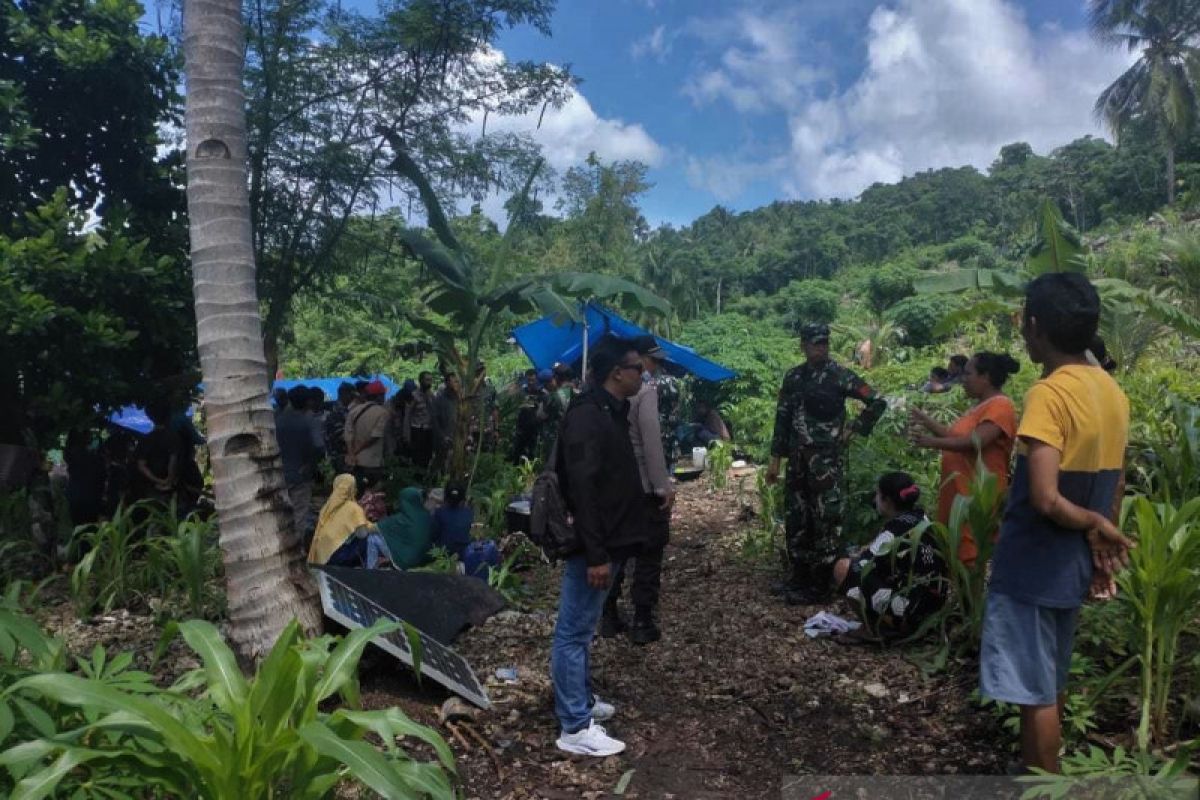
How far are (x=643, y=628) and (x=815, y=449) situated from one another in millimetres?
1626

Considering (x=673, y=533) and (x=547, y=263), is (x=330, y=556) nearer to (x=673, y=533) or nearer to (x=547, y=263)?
(x=673, y=533)

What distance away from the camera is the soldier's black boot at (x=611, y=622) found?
16.7 feet

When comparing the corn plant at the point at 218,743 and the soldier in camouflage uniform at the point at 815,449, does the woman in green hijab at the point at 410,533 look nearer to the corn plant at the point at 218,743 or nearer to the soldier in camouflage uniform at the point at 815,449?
the soldier in camouflage uniform at the point at 815,449

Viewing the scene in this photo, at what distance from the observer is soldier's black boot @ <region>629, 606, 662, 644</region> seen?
195 inches

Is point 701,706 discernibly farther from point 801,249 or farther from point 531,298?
point 801,249

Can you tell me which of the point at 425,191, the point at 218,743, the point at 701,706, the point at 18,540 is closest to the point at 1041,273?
the point at 701,706

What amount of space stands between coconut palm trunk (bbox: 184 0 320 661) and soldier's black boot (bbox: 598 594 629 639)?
2.16 m

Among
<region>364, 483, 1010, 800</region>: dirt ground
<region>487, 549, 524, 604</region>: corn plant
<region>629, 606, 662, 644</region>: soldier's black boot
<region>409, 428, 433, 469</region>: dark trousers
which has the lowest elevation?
<region>364, 483, 1010, 800</region>: dirt ground

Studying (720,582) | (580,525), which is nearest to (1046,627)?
(580,525)

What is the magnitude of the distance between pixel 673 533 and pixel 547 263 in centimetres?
2913

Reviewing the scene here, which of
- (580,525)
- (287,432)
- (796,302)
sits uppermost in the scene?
(796,302)

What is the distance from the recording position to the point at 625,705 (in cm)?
409

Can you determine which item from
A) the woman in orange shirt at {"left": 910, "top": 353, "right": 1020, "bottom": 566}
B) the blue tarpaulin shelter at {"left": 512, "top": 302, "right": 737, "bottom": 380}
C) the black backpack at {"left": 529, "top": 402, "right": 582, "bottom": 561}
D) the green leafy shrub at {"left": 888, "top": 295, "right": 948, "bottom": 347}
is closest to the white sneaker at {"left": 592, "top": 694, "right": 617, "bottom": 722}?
the black backpack at {"left": 529, "top": 402, "right": 582, "bottom": 561}

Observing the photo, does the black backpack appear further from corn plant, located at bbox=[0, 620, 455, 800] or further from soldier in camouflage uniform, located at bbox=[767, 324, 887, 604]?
soldier in camouflage uniform, located at bbox=[767, 324, 887, 604]
